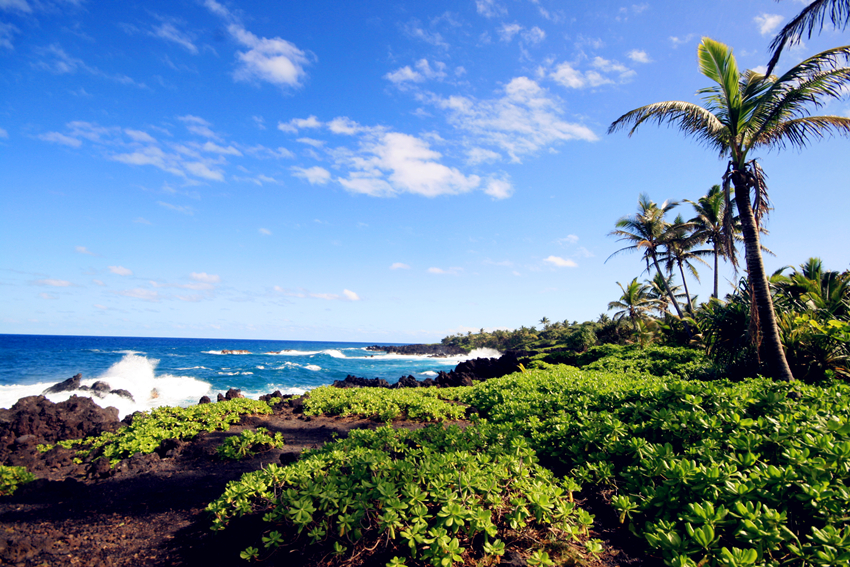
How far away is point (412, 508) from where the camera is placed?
9.33 ft

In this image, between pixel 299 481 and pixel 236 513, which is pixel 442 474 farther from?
pixel 236 513

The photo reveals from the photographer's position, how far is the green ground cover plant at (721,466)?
2.22m

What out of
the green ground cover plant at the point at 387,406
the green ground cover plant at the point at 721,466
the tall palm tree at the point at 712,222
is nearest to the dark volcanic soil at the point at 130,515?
the green ground cover plant at the point at 387,406

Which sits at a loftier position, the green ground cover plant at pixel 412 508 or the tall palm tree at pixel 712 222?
the tall palm tree at pixel 712 222

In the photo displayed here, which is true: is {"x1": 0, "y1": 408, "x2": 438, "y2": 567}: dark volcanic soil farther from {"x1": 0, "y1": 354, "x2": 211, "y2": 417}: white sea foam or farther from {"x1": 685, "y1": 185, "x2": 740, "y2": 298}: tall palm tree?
{"x1": 685, "y1": 185, "x2": 740, "y2": 298}: tall palm tree

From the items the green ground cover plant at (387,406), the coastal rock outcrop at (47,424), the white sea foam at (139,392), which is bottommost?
the white sea foam at (139,392)

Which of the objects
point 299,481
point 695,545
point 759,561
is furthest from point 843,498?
point 299,481

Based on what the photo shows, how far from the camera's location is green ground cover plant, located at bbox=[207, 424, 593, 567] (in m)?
2.72

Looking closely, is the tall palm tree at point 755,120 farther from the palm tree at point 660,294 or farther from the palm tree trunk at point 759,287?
the palm tree at point 660,294

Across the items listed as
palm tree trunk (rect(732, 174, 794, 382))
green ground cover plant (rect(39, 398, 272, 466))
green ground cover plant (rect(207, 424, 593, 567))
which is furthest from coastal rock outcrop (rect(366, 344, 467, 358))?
green ground cover plant (rect(207, 424, 593, 567))

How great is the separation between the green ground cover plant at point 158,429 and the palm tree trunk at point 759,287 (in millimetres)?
11372

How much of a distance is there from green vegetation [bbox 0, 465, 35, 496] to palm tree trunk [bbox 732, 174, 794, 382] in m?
12.7

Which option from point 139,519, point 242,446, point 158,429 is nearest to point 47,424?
point 158,429

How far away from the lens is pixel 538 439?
4711 millimetres
